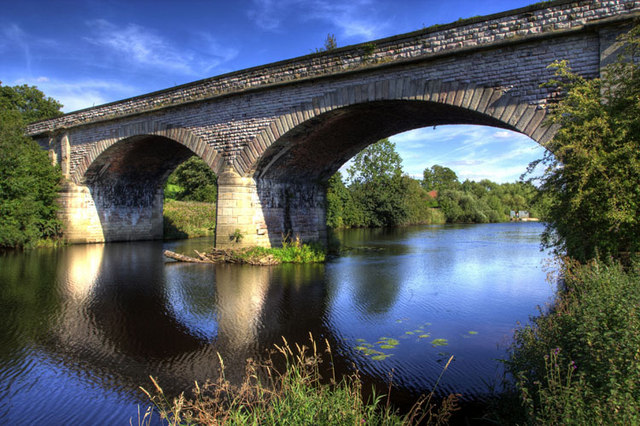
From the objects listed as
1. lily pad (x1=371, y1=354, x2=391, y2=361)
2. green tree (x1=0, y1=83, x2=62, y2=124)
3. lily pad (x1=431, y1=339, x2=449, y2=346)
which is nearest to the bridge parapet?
lily pad (x1=431, y1=339, x2=449, y2=346)

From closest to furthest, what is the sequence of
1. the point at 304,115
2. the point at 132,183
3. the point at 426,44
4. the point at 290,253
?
1. the point at 426,44
2. the point at 304,115
3. the point at 290,253
4. the point at 132,183

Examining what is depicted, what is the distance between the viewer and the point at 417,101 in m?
10.4

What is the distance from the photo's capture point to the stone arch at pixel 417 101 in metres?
8.78

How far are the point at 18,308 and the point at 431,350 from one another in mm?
7065

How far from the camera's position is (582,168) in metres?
6.38

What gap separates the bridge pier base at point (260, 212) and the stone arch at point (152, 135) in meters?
0.84

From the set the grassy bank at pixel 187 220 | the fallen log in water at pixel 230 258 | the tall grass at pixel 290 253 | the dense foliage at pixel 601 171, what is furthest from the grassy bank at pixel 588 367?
the grassy bank at pixel 187 220

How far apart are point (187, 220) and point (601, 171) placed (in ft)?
79.9

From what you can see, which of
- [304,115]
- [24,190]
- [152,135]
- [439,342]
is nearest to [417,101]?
[304,115]

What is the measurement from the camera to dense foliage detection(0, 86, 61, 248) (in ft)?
53.1

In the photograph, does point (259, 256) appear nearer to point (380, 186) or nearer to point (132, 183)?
point (132, 183)

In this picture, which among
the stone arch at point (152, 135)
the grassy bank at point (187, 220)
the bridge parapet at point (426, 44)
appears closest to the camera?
the bridge parapet at point (426, 44)

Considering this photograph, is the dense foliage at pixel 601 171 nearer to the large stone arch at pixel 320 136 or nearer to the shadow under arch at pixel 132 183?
the large stone arch at pixel 320 136

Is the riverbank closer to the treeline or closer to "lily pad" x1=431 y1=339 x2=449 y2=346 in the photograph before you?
"lily pad" x1=431 y1=339 x2=449 y2=346
